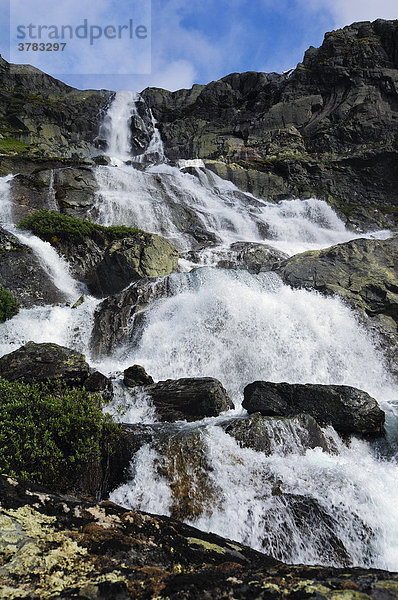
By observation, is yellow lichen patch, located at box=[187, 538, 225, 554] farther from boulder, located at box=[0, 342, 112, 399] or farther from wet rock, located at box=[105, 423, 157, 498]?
boulder, located at box=[0, 342, 112, 399]

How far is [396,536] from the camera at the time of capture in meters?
5.42

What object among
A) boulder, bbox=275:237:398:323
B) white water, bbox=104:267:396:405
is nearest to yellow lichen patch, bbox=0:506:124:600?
white water, bbox=104:267:396:405

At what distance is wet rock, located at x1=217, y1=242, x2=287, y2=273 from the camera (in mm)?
24141

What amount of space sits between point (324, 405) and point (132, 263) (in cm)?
1342

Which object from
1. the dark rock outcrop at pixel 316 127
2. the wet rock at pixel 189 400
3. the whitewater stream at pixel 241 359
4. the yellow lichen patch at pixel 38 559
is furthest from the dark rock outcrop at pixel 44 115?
the yellow lichen patch at pixel 38 559

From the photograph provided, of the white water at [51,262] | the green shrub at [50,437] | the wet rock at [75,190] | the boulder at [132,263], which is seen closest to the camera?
the green shrub at [50,437]

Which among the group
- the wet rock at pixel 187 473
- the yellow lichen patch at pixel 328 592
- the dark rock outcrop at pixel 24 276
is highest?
the dark rock outcrop at pixel 24 276

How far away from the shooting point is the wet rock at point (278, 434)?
7578 mm

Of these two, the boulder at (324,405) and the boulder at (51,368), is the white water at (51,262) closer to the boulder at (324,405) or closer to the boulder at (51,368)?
the boulder at (51,368)

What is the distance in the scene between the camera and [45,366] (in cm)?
1056

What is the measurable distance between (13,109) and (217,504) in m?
79.3

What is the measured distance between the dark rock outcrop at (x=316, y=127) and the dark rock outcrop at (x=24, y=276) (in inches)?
1287

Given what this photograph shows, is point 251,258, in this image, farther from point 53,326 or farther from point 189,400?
point 189,400

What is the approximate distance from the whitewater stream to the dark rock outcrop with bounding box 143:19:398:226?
35.8ft
